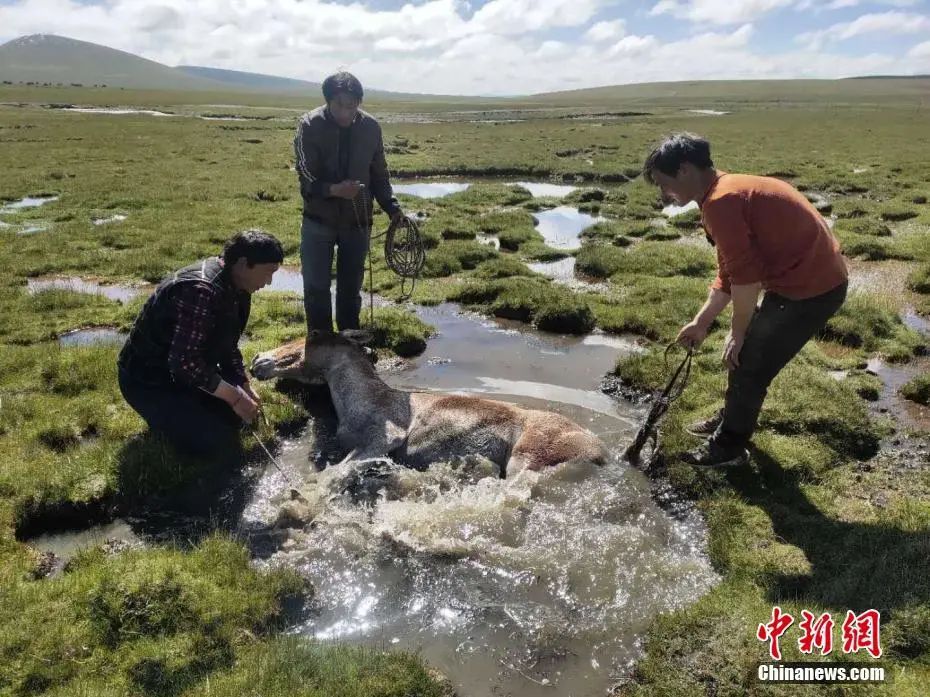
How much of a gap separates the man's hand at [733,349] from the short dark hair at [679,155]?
1.83 m

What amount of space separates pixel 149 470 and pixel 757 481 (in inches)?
273

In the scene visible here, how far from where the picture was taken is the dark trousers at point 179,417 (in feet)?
24.4

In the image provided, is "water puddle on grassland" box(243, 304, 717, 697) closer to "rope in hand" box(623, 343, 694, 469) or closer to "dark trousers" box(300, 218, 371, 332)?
"rope in hand" box(623, 343, 694, 469)

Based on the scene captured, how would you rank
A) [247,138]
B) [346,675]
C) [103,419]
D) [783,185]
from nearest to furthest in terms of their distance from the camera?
[346,675]
[783,185]
[103,419]
[247,138]

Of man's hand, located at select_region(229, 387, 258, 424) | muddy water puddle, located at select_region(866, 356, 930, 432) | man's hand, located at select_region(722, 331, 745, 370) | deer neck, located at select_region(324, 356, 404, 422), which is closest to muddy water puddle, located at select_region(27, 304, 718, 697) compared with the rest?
deer neck, located at select_region(324, 356, 404, 422)

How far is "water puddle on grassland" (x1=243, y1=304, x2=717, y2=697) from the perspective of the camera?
5020mm

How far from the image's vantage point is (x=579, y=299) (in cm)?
1291

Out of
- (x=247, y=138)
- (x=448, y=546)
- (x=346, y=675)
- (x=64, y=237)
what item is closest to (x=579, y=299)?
(x=448, y=546)

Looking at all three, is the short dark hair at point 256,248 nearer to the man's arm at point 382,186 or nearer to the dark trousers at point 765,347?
the man's arm at point 382,186

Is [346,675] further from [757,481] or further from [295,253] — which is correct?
[295,253]

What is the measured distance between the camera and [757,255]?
6098mm

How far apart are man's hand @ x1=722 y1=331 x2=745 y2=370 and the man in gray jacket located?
528 centimetres
